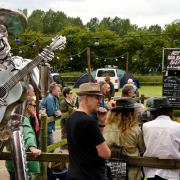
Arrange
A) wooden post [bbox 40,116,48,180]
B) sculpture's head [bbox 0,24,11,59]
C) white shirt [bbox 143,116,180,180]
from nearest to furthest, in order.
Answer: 1. white shirt [bbox 143,116,180,180]
2. sculpture's head [bbox 0,24,11,59]
3. wooden post [bbox 40,116,48,180]

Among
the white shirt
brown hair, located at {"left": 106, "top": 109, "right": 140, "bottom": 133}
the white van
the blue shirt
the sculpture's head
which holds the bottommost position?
the white van

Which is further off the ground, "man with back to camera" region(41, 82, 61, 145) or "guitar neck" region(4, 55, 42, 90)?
"guitar neck" region(4, 55, 42, 90)

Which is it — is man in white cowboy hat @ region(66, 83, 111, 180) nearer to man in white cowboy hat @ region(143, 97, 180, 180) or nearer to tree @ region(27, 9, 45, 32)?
man in white cowboy hat @ region(143, 97, 180, 180)

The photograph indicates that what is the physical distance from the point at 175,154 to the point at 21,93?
1585 millimetres

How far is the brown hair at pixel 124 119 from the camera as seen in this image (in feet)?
16.5

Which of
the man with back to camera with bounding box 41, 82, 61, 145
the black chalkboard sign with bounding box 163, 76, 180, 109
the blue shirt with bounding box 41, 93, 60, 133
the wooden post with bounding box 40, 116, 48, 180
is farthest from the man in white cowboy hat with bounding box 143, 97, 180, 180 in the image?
the black chalkboard sign with bounding box 163, 76, 180, 109

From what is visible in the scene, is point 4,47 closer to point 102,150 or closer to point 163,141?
point 102,150

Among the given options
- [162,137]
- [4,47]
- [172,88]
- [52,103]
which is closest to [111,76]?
[172,88]

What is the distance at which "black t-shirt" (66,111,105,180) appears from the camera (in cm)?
416

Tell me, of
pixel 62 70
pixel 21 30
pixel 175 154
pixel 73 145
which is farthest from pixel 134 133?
pixel 62 70

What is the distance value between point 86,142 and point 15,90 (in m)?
1.13

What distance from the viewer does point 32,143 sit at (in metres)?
5.71

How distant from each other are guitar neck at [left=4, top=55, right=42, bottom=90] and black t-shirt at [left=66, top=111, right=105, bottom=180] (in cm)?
86

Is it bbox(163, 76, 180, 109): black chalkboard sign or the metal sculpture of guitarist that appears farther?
bbox(163, 76, 180, 109): black chalkboard sign
